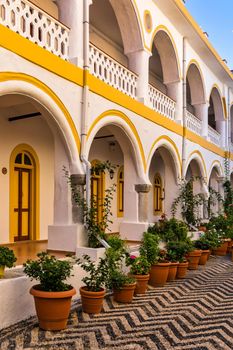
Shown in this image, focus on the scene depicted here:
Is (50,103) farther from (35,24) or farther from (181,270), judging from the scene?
(181,270)

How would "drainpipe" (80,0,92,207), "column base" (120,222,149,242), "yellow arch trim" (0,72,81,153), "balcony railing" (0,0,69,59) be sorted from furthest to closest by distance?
"column base" (120,222,149,242), "drainpipe" (80,0,92,207), "balcony railing" (0,0,69,59), "yellow arch trim" (0,72,81,153)

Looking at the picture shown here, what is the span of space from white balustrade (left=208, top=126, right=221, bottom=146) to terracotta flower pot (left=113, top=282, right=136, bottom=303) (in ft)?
34.5

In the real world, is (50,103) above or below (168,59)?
below

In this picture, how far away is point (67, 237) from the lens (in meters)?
6.78

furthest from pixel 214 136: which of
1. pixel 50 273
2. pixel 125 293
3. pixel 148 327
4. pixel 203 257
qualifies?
pixel 50 273

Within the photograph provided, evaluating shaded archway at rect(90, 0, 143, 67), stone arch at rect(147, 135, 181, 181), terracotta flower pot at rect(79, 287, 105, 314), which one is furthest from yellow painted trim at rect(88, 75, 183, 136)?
terracotta flower pot at rect(79, 287, 105, 314)

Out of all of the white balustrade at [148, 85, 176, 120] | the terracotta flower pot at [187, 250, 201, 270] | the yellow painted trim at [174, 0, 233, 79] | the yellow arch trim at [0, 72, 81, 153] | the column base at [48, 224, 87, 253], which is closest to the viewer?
the yellow arch trim at [0, 72, 81, 153]

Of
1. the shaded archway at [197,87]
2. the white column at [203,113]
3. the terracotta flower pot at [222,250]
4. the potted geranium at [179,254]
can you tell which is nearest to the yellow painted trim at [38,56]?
the potted geranium at [179,254]

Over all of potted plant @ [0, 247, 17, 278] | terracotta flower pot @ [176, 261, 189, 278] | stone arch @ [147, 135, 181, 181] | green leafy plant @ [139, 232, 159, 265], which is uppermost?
stone arch @ [147, 135, 181, 181]

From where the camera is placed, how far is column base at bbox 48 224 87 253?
671 cm

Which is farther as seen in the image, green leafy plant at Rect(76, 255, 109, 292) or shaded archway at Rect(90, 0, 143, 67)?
shaded archway at Rect(90, 0, 143, 67)

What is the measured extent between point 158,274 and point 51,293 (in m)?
3.00

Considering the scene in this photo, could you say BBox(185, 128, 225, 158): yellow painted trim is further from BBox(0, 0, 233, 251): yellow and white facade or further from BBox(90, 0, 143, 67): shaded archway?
BBox(90, 0, 143, 67): shaded archway

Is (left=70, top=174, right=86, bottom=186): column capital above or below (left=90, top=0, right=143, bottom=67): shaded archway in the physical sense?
below
